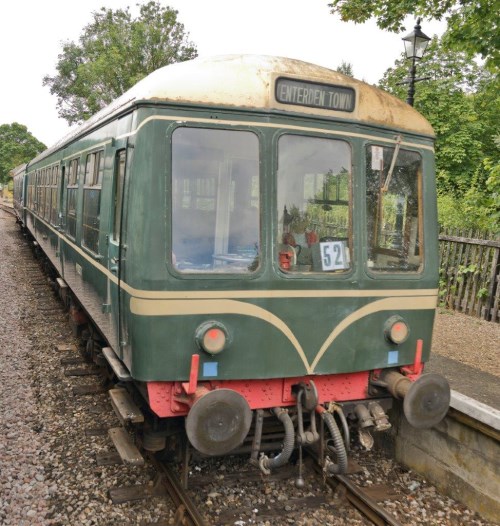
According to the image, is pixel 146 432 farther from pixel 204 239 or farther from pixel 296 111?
pixel 296 111

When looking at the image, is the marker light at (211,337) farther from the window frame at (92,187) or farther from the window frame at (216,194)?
the window frame at (92,187)

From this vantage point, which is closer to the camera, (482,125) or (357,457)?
(357,457)

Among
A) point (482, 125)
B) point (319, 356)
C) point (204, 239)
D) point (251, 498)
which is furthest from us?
point (482, 125)

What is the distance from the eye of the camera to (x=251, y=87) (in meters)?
3.98

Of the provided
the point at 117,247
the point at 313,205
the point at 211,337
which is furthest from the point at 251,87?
the point at 211,337

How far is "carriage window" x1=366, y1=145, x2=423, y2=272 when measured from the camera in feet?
14.3

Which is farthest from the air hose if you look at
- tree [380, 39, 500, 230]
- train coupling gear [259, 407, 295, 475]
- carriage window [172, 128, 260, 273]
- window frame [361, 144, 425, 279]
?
tree [380, 39, 500, 230]

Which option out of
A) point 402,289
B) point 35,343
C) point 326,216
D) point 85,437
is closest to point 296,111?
point 326,216

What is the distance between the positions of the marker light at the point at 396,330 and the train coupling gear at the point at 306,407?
0.72 metres

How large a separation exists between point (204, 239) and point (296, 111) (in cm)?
111

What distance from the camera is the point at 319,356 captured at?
4203 mm

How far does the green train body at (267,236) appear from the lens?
152 inches

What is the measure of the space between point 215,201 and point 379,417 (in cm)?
208

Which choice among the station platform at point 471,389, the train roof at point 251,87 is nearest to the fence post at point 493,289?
the station platform at point 471,389
